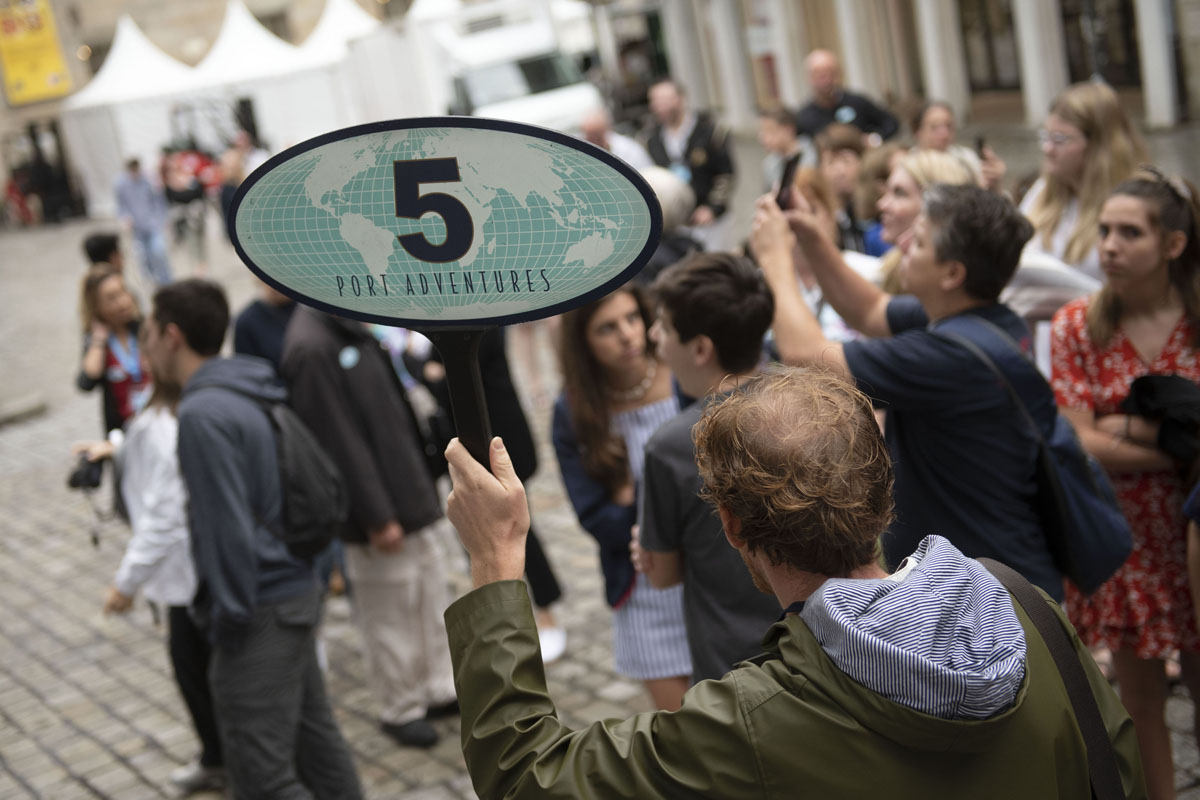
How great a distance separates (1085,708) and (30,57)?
4672cm

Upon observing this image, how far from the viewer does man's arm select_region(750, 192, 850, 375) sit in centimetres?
309

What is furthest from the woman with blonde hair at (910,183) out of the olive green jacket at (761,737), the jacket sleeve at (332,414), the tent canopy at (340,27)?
the tent canopy at (340,27)

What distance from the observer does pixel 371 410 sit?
4.80 meters

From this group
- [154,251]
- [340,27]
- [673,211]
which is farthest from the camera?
[340,27]

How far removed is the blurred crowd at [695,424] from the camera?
294 cm

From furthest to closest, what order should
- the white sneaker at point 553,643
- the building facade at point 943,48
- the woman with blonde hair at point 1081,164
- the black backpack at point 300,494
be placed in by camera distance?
the building facade at point 943,48, the white sneaker at point 553,643, the woman with blonde hair at point 1081,164, the black backpack at point 300,494

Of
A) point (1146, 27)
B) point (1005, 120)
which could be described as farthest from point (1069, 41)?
point (1146, 27)

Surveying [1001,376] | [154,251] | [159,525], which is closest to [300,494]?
[159,525]

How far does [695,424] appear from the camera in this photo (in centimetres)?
198

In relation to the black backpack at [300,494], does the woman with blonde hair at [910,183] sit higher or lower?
higher

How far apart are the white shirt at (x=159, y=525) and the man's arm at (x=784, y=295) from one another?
2012mm

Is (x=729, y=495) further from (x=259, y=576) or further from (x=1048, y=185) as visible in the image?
(x=1048, y=185)

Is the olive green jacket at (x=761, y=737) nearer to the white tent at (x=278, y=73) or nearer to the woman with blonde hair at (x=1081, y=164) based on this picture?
the woman with blonde hair at (x=1081, y=164)

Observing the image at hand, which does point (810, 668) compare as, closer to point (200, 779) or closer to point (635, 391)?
point (635, 391)
